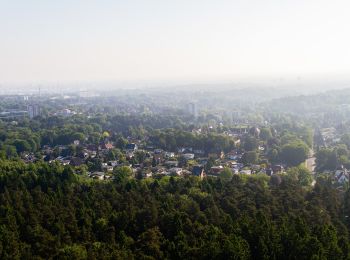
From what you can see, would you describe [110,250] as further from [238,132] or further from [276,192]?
[238,132]

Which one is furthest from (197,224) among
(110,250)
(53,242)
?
(53,242)

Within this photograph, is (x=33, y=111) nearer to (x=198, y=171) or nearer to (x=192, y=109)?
(x=192, y=109)

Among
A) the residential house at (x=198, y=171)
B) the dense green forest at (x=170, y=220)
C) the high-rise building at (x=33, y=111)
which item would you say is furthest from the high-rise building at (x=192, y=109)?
the dense green forest at (x=170, y=220)

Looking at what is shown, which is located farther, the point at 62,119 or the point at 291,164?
the point at 62,119

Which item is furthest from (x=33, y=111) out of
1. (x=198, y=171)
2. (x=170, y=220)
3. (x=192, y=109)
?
(x=170, y=220)

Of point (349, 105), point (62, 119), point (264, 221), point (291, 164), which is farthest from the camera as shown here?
point (349, 105)

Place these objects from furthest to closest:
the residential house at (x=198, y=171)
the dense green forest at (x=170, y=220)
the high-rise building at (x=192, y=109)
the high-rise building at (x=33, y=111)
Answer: the high-rise building at (x=192, y=109)
the high-rise building at (x=33, y=111)
the residential house at (x=198, y=171)
the dense green forest at (x=170, y=220)

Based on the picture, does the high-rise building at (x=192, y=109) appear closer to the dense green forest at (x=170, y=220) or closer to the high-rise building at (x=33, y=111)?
the high-rise building at (x=33, y=111)

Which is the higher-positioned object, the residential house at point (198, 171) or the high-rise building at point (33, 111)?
the high-rise building at point (33, 111)
